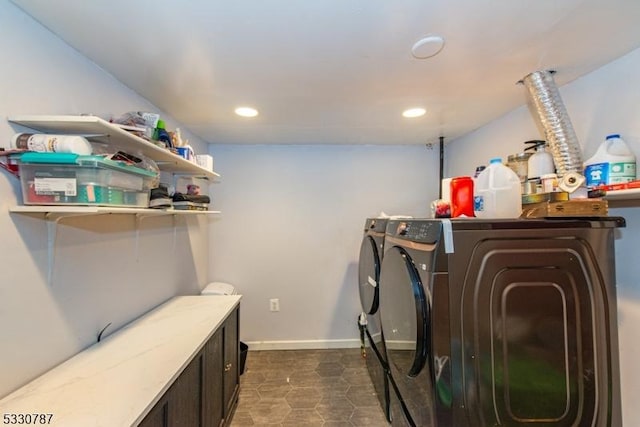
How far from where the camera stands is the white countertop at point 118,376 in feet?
3.08

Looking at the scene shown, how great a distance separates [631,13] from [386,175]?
6.93 feet

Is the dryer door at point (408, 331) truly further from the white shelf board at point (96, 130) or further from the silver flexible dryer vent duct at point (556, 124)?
the white shelf board at point (96, 130)

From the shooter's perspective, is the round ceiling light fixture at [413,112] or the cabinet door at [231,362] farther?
the round ceiling light fixture at [413,112]

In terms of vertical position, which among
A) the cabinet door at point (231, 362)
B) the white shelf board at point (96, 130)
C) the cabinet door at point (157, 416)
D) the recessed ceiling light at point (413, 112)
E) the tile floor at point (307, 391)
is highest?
the recessed ceiling light at point (413, 112)

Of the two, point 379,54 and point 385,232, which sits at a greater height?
point 379,54

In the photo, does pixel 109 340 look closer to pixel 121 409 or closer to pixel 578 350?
pixel 121 409

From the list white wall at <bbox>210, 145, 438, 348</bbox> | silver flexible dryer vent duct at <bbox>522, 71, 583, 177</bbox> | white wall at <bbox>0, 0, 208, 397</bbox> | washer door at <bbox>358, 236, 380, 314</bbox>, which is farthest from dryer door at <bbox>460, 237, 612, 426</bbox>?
white wall at <bbox>210, 145, 438, 348</bbox>

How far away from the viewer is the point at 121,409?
0.95 metres

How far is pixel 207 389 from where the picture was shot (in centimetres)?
157

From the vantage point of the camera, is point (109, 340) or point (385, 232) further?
point (385, 232)

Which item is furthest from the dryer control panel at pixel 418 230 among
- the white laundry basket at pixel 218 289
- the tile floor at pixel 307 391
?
the white laundry basket at pixel 218 289

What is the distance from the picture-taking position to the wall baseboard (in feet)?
9.91

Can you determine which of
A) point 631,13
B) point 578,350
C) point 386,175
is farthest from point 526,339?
point 386,175

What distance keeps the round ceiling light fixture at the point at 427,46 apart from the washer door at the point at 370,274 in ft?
3.59
